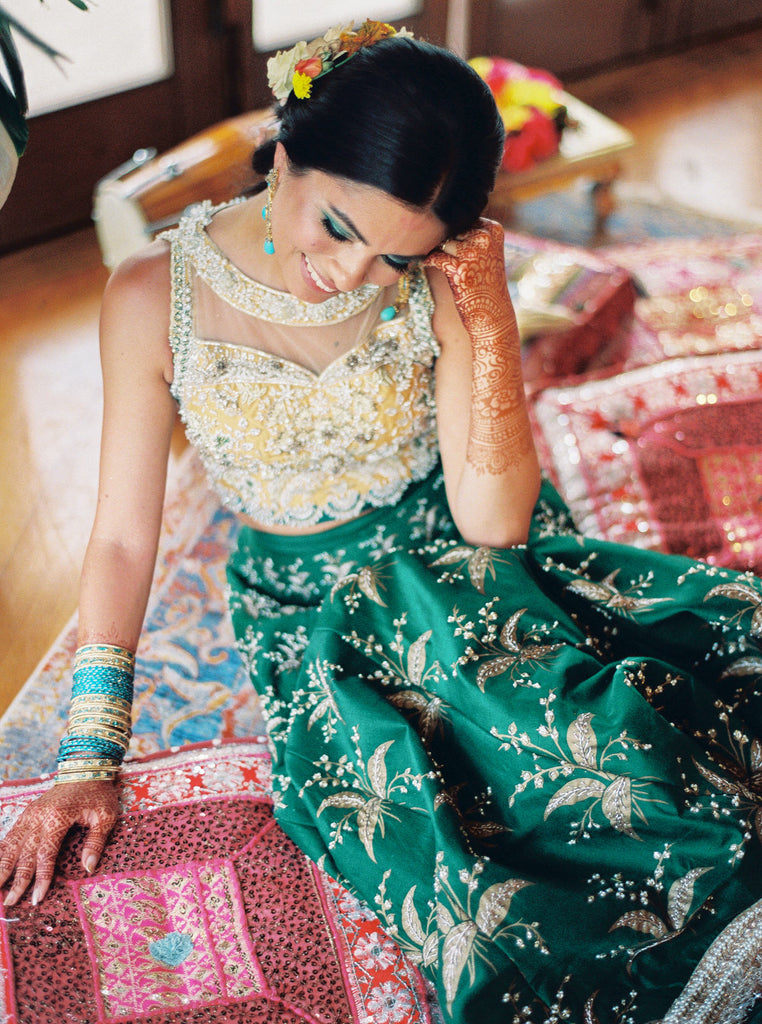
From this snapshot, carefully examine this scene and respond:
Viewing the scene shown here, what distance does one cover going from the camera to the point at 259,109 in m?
4.09

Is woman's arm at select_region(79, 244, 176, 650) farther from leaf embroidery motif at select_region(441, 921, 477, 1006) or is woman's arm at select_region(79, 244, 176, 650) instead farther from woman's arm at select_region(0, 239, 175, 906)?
leaf embroidery motif at select_region(441, 921, 477, 1006)

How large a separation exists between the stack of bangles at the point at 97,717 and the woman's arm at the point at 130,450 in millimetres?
34

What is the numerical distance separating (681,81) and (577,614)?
4.42 metres

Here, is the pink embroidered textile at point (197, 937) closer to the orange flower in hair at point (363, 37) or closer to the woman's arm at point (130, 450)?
the woman's arm at point (130, 450)

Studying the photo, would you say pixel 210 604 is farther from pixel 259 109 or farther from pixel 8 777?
pixel 259 109

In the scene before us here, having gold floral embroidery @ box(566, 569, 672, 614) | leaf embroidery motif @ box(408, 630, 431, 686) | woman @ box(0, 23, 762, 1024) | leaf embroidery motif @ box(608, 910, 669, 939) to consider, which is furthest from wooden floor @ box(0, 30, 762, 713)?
leaf embroidery motif @ box(608, 910, 669, 939)

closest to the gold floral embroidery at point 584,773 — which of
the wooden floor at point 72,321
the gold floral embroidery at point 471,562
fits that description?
the gold floral embroidery at point 471,562

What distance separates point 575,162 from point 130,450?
240cm

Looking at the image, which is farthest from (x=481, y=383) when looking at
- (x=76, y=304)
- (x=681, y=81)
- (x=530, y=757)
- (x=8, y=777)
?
(x=681, y=81)

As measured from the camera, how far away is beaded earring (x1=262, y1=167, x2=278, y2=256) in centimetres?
146

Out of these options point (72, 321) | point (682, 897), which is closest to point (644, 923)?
point (682, 897)

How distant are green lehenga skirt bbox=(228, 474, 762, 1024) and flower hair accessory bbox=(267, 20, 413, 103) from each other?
72cm

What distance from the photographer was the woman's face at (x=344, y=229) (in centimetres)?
132

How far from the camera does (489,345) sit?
1.56 m
